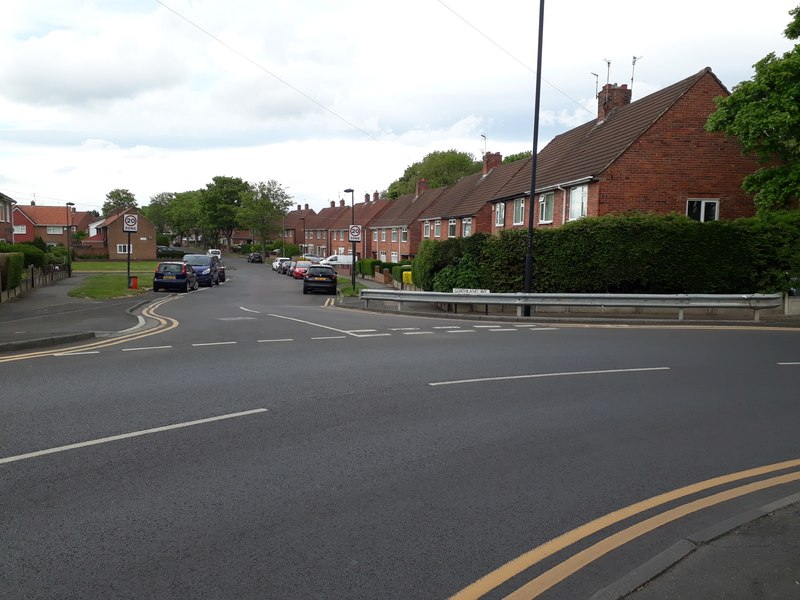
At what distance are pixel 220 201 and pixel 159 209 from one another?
51030 millimetres

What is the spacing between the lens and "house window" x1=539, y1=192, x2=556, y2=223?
30094 mm

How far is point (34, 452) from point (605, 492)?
16.8 feet

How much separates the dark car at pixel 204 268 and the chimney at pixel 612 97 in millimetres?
25383

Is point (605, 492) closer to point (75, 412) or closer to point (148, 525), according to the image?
point (148, 525)

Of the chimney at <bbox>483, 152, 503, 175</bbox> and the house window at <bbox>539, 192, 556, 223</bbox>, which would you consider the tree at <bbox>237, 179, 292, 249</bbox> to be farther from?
the house window at <bbox>539, 192, 556, 223</bbox>

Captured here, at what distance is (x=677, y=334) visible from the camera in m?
16.1

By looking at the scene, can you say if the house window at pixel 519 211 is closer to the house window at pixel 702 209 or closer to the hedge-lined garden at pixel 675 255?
the house window at pixel 702 209

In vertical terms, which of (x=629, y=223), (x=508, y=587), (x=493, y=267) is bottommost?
(x=508, y=587)

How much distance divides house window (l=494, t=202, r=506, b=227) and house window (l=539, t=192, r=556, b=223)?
4978mm

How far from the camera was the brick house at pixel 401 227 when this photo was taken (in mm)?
62156

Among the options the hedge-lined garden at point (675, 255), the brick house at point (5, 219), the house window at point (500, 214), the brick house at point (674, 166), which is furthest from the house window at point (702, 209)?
the brick house at point (5, 219)

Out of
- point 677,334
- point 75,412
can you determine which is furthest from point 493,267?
point 75,412

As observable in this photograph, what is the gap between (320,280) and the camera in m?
36.1

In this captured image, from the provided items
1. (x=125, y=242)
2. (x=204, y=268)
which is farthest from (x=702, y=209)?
(x=125, y=242)
